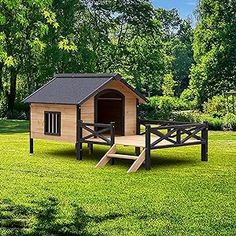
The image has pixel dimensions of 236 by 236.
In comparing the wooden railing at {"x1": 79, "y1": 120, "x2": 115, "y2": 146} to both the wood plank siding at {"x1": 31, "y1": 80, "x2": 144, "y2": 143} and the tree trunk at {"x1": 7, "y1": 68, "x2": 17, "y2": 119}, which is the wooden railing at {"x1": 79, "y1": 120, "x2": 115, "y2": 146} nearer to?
the wood plank siding at {"x1": 31, "y1": 80, "x2": 144, "y2": 143}

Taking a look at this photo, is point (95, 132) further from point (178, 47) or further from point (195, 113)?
point (178, 47)

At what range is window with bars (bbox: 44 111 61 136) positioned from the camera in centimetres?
1822

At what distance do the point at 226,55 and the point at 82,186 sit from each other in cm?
3285

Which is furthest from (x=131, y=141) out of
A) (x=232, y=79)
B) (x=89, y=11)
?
(x=232, y=79)

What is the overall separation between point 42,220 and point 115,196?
2.43m

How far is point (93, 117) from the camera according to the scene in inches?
719

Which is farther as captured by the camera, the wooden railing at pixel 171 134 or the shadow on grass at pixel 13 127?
the shadow on grass at pixel 13 127

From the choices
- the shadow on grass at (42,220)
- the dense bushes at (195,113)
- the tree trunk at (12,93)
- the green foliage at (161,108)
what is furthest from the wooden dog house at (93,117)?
the tree trunk at (12,93)

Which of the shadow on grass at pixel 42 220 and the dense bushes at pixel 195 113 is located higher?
the dense bushes at pixel 195 113

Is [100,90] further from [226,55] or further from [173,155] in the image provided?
[226,55]

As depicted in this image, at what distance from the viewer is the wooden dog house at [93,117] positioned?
1692 cm

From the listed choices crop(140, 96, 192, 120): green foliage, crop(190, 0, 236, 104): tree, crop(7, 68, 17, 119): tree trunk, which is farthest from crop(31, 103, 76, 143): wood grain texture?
crop(190, 0, 236, 104): tree

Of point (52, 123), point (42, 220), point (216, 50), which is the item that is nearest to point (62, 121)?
point (52, 123)

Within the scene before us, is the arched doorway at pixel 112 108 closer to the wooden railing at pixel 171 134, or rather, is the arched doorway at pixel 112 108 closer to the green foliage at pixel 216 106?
the wooden railing at pixel 171 134
